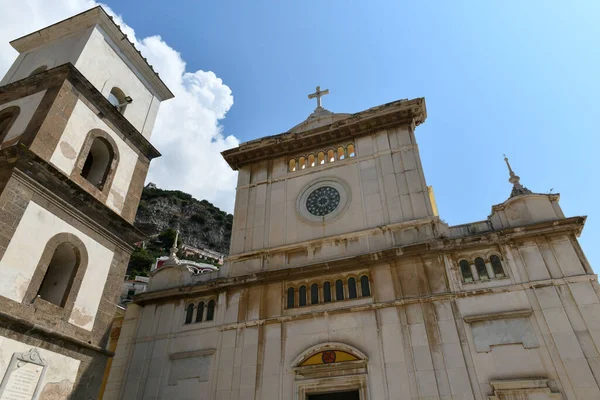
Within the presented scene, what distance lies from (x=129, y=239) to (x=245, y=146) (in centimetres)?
914

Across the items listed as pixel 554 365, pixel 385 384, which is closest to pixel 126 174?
pixel 385 384

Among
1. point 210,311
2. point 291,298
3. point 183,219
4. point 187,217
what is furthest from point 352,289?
point 187,217

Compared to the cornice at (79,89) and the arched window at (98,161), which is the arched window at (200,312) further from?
the cornice at (79,89)

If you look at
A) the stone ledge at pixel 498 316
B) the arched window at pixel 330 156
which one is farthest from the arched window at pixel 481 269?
the arched window at pixel 330 156

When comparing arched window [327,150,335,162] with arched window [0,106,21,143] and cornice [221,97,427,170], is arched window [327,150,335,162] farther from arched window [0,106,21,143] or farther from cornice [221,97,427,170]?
arched window [0,106,21,143]

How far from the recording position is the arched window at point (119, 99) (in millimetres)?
17734

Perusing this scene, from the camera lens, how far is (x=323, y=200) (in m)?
19.9

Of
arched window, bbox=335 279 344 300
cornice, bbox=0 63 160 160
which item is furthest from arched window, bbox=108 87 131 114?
arched window, bbox=335 279 344 300

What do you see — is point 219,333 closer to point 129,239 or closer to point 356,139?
point 129,239

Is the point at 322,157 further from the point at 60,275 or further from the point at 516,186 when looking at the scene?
the point at 60,275

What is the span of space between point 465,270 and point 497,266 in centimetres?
113

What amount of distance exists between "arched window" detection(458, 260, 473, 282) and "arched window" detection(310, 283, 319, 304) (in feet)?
18.8

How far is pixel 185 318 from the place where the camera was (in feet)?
60.8

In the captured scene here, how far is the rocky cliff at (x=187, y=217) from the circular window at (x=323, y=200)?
86279mm
